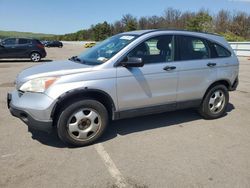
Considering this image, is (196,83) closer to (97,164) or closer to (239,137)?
(239,137)

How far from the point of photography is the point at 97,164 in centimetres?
375

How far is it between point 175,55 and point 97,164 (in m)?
2.44

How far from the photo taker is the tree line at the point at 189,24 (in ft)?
168

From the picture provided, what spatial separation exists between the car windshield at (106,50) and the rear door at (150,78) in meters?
0.24

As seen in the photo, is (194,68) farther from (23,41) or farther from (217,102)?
(23,41)

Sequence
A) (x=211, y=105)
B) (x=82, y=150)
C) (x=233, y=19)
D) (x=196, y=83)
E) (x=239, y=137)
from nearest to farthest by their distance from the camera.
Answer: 1. (x=82, y=150)
2. (x=239, y=137)
3. (x=196, y=83)
4. (x=211, y=105)
5. (x=233, y=19)

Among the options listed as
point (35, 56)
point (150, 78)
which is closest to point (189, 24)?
Answer: point (35, 56)

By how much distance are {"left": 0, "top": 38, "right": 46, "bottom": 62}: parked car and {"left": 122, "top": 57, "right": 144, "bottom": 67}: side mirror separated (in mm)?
15679

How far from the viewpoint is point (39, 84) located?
158 inches

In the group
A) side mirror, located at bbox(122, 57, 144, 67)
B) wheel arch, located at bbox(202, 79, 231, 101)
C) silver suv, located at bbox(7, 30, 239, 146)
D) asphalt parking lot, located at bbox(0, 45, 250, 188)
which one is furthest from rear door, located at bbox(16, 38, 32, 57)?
side mirror, located at bbox(122, 57, 144, 67)

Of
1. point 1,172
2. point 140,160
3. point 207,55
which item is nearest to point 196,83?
point 207,55

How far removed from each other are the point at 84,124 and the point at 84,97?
16.5 inches

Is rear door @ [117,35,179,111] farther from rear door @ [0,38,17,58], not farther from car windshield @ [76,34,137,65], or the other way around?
rear door @ [0,38,17,58]

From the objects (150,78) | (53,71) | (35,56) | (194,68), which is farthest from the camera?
(35,56)
